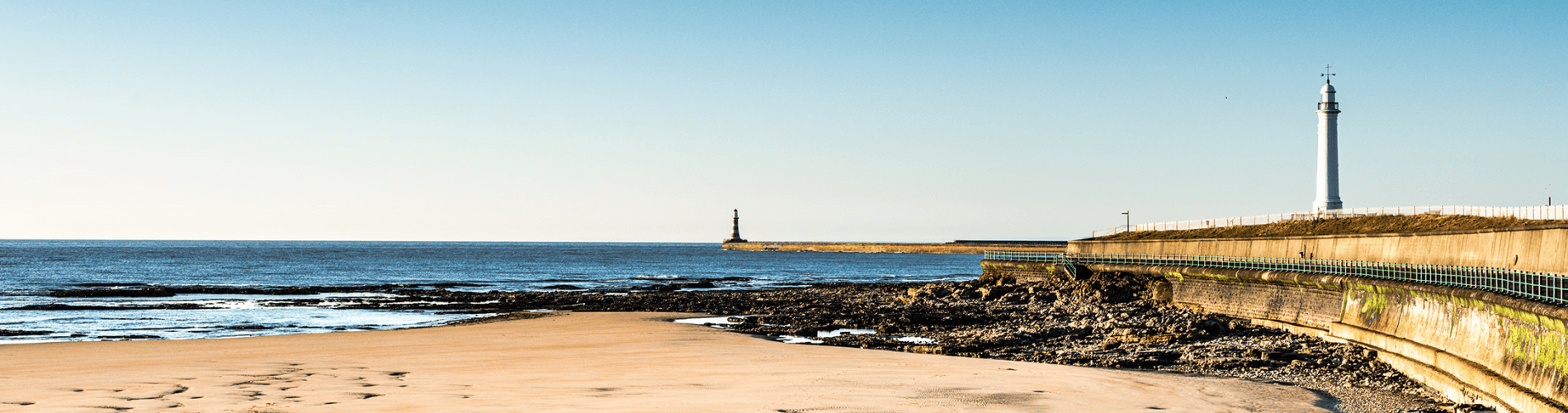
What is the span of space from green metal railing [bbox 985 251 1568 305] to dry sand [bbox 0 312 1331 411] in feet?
10.5

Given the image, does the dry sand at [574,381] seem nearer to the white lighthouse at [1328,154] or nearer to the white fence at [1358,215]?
the white fence at [1358,215]

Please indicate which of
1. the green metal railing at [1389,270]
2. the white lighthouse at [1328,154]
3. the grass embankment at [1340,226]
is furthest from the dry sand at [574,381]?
the white lighthouse at [1328,154]

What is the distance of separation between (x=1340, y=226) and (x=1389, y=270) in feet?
76.0

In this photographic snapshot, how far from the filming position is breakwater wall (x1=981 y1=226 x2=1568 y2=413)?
43.1 ft

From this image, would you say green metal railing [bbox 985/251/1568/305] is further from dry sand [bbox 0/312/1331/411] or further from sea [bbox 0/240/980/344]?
sea [bbox 0/240/980/344]

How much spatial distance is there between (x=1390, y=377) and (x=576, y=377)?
1332cm

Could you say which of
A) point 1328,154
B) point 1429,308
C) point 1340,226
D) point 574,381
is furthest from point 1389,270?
point 1328,154

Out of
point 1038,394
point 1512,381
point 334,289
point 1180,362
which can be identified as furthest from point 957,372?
point 334,289

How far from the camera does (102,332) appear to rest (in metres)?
29.7

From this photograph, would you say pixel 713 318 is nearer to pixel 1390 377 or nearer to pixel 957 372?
pixel 957 372

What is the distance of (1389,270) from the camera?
21656 millimetres

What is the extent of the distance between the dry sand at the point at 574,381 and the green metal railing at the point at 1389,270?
3.19m

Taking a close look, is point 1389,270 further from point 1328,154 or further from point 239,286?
point 239,286

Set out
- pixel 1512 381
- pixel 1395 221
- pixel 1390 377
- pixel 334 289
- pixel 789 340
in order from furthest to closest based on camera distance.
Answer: pixel 334 289
pixel 1395 221
pixel 789 340
pixel 1390 377
pixel 1512 381
